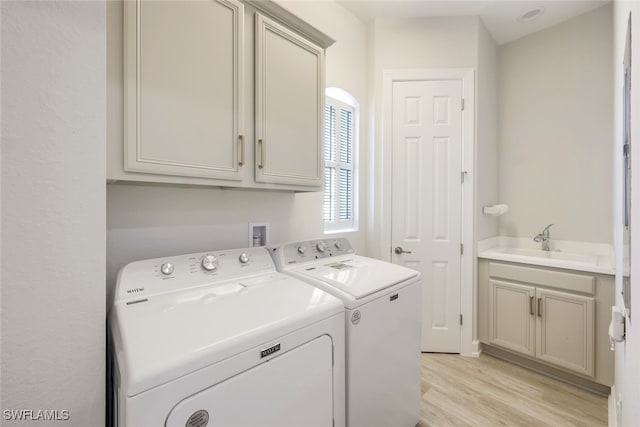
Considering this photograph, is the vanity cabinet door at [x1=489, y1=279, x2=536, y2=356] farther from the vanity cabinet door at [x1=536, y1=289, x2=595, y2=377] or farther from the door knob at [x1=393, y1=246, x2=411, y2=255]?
the door knob at [x1=393, y1=246, x2=411, y2=255]

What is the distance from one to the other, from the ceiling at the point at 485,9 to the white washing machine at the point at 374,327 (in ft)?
6.76

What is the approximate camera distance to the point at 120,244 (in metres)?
1.28

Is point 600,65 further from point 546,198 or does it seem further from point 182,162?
point 182,162

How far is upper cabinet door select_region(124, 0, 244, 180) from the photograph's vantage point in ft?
3.40

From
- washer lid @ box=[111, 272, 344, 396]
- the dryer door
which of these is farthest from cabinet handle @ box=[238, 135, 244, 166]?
the dryer door

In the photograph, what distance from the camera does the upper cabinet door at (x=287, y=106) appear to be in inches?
55.6

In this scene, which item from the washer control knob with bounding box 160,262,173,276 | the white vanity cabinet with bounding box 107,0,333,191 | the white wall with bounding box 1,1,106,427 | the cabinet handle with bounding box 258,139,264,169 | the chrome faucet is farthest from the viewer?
the chrome faucet

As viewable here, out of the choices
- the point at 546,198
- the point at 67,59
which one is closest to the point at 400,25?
the point at 546,198

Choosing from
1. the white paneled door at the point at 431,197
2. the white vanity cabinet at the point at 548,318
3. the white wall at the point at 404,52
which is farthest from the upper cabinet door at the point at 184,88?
the white vanity cabinet at the point at 548,318

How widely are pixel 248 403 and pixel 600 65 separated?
3528 millimetres

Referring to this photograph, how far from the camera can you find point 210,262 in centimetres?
132

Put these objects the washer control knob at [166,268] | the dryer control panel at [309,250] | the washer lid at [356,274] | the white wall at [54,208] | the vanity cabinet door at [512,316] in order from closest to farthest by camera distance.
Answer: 1. the white wall at [54,208]
2. the washer control knob at [166,268]
3. the washer lid at [356,274]
4. the dryer control panel at [309,250]
5. the vanity cabinet door at [512,316]

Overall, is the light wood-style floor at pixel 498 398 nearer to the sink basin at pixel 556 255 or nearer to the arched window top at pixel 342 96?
the sink basin at pixel 556 255

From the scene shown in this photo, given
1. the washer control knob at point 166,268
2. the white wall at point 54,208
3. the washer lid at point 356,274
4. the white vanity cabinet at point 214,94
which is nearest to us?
the white wall at point 54,208
